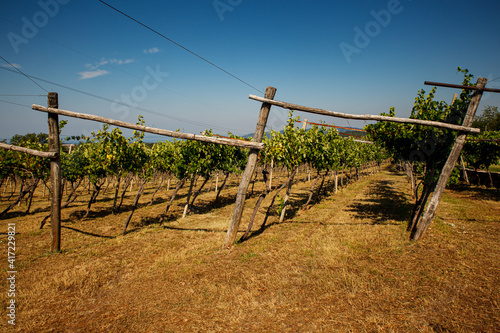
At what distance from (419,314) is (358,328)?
130 cm

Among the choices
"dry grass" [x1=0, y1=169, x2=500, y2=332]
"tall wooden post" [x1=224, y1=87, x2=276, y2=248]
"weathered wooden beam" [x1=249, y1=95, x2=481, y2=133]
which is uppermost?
"weathered wooden beam" [x1=249, y1=95, x2=481, y2=133]

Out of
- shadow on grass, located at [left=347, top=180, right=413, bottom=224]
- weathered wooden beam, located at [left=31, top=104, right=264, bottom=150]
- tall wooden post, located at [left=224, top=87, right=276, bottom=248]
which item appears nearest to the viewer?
weathered wooden beam, located at [left=31, top=104, right=264, bottom=150]

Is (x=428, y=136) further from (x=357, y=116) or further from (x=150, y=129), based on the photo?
(x=150, y=129)

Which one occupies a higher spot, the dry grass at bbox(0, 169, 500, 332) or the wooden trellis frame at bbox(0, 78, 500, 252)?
the wooden trellis frame at bbox(0, 78, 500, 252)

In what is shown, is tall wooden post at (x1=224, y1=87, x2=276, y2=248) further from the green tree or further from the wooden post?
the wooden post

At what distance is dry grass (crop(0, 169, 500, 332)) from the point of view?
A: 3.84 metres

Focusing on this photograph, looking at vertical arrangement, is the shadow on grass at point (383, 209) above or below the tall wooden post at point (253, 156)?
below

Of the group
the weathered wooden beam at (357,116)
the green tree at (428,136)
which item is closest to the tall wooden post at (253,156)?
the weathered wooden beam at (357,116)

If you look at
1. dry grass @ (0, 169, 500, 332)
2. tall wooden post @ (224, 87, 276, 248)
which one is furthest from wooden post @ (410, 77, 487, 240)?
tall wooden post @ (224, 87, 276, 248)

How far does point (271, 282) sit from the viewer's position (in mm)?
5121

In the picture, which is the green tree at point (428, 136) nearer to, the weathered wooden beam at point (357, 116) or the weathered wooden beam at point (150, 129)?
the weathered wooden beam at point (357, 116)

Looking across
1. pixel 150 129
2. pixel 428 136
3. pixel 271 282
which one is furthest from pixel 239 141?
pixel 428 136

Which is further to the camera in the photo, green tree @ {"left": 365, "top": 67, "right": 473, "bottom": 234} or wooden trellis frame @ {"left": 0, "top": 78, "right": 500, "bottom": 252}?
green tree @ {"left": 365, "top": 67, "right": 473, "bottom": 234}

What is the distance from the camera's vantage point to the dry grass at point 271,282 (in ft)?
12.6
